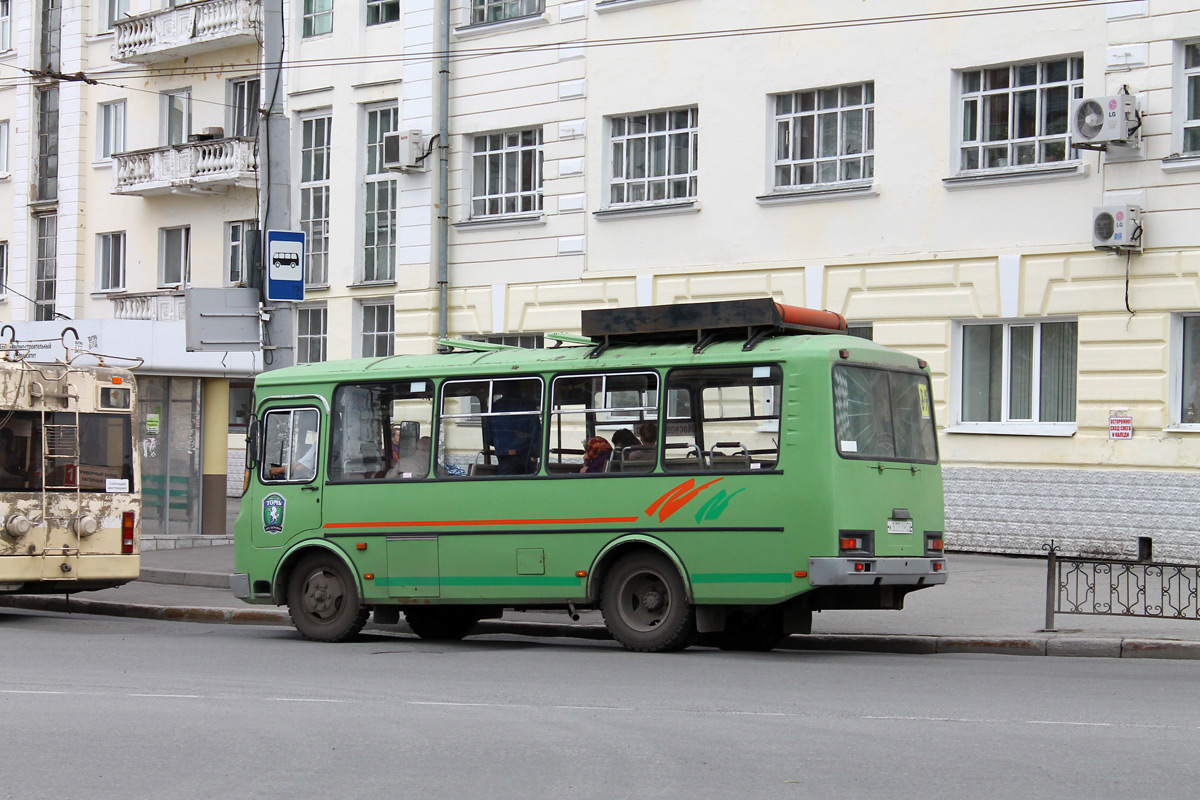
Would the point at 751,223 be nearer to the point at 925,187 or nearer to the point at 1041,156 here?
the point at 925,187

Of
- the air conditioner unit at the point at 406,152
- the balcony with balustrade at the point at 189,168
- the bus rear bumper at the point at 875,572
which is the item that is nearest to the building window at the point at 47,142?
the balcony with balustrade at the point at 189,168

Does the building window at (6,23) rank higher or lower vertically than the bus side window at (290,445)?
higher

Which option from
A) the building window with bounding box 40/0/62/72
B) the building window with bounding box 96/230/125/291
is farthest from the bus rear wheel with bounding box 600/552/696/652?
the building window with bounding box 40/0/62/72

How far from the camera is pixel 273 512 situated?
15.7 meters

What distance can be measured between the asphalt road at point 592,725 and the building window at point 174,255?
2270 cm

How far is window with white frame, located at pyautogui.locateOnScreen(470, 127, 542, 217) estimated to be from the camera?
2661 centimetres

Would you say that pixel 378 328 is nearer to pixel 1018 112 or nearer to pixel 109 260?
pixel 109 260

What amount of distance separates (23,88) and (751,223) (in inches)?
865

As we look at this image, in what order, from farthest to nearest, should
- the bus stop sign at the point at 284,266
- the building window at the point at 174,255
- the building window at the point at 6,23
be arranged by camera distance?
the building window at the point at 6,23 → the building window at the point at 174,255 → the bus stop sign at the point at 284,266

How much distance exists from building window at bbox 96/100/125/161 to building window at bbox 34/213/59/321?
204 centimetres

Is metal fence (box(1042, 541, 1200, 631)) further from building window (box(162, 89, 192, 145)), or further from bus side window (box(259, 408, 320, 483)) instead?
building window (box(162, 89, 192, 145))

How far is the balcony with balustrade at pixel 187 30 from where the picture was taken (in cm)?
3316

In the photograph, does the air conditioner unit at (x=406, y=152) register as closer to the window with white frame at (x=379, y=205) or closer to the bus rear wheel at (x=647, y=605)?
the window with white frame at (x=379, y=205)

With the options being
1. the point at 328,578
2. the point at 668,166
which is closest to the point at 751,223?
the point at 668,166
